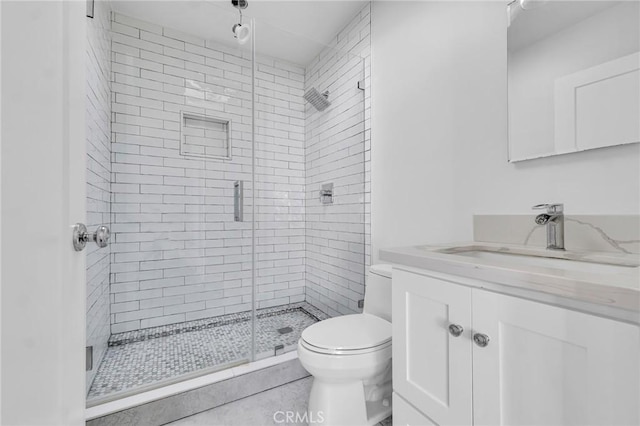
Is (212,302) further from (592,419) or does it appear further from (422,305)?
(592,419)

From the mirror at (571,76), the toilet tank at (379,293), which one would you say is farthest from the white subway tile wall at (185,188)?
the mirror at (571,76)

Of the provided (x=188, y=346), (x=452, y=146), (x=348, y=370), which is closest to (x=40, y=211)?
(x=348, y=370)

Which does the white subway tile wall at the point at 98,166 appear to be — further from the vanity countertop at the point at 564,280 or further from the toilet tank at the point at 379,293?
the vanity countertop at the point at 564,280

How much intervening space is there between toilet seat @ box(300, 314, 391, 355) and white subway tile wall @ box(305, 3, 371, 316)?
30.1 inches

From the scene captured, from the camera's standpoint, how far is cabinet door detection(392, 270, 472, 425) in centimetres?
80

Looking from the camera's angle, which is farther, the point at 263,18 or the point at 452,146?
the point at 263,18

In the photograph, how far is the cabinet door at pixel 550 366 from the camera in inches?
21.2

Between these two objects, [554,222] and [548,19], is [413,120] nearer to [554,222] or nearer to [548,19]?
[548,19]

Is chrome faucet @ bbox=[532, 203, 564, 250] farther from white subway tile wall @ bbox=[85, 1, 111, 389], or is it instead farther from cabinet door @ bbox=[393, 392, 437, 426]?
white subway tile wall @ bbox=[85, 1, 111, 389]

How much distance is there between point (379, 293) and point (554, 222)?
2.76 ft

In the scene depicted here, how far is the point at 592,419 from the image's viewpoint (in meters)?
0.57

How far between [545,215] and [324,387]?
1.14 metres

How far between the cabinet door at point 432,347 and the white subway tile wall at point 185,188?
5.22 ft

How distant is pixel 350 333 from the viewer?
1.34m
